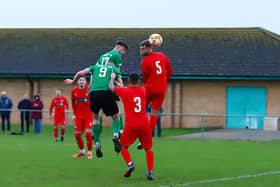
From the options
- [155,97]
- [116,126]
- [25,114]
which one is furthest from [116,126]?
[25,114]

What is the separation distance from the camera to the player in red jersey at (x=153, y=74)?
13414 millimetres

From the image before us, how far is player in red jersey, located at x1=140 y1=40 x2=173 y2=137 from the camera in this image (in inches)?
528

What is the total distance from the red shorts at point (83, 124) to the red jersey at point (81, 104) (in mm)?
110

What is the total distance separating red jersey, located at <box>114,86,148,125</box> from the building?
2050cm

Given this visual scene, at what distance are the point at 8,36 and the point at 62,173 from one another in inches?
1143

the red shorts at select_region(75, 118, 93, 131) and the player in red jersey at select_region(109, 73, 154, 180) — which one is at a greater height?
the player in red jersey at select_region(109, 73, 154, 180)

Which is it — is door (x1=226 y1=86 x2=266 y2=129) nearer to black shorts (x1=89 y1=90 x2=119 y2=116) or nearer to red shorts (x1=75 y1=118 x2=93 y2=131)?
red shorts (x1=75 y1=118 x2=93 y2=131)

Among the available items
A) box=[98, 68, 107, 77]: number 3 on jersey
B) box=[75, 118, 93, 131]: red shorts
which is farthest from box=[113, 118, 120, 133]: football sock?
box=[75, 118, 93, 131]: red shorts

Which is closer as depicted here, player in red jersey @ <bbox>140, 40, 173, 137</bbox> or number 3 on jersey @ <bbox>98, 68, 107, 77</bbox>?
number 3 on jersey @ <bbox>98, 68, 107, 77</bbox>

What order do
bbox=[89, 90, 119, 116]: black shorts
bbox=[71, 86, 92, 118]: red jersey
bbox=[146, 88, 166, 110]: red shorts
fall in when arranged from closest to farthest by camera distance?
bbox=[89, 90, 119, 116]: black shorts < bbox=[146, 88, 166, 110]: red shorts < bbox=[71, 86, 92, 118]: red jersey

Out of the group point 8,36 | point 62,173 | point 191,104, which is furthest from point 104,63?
point 8,36

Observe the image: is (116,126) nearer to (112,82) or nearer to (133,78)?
(112,82)

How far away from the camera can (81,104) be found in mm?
16484

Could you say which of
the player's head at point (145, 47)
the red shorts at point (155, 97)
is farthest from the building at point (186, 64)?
the player's head at point (145, 47)
